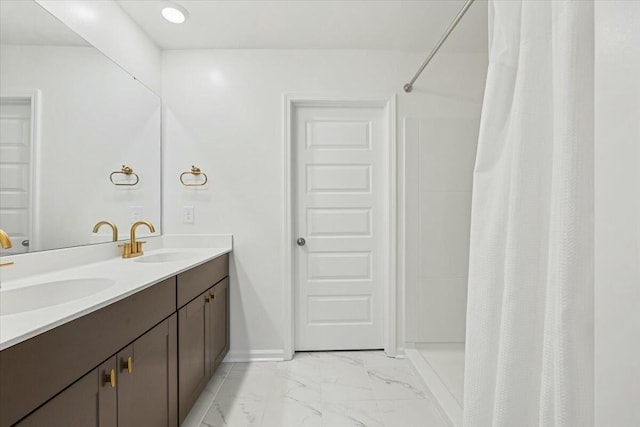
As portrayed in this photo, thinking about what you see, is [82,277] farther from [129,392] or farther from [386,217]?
[386,217]

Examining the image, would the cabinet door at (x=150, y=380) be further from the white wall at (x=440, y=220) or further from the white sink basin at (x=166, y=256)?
the white wall at (x=440, y=220)

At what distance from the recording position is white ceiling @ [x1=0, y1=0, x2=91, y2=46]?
129 cm

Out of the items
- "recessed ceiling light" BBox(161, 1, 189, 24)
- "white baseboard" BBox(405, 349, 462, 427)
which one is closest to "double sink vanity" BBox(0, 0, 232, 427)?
"recessed ceiling light" BBox(161, 1, 189, 24)

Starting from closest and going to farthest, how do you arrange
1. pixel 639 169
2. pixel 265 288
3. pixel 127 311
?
pixel 639 169 → pixel 127 311 → pixel 265 288

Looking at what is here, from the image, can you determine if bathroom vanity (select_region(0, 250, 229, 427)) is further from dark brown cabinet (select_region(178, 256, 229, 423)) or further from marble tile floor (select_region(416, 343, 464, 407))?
marble tile floor (select_region(416, 343, 464, 407))

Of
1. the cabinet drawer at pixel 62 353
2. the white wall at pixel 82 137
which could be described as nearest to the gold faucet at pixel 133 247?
the white wall at pixel 82 137

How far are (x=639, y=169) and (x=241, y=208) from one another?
2.23 m

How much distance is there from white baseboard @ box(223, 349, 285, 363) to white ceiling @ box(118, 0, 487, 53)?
7.56ft

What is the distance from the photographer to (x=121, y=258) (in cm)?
191

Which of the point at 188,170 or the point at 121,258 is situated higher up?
the point at 188,170

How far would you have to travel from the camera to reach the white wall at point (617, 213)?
0.51 meters

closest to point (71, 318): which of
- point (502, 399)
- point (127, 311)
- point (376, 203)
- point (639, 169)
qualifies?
point (127, 311)

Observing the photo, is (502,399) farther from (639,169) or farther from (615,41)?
(615,41)

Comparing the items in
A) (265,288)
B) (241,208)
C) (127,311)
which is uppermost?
(241,208)
